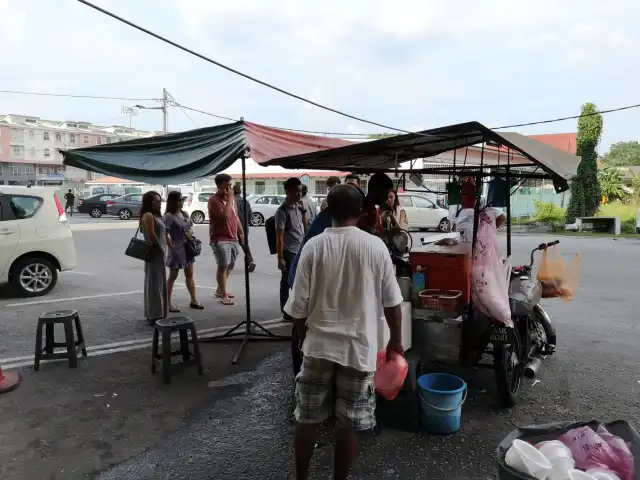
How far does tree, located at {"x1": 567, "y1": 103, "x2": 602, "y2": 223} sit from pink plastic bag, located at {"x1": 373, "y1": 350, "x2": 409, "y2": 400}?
67.3ft

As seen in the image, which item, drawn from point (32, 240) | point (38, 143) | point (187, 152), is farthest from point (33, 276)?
point (38, 143)

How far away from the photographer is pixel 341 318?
2.57 m

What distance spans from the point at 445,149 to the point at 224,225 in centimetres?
299

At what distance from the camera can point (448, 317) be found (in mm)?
3762

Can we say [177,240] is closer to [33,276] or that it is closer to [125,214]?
[33,276]

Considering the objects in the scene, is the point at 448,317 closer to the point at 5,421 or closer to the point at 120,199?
the point at 5,421

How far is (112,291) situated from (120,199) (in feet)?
63.9

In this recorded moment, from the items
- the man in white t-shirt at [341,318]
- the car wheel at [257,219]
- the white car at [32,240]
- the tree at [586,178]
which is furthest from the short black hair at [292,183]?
the tree at [586,178]

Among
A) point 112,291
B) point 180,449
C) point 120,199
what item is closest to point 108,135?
point 120,199

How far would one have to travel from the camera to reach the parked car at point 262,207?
21938 mm

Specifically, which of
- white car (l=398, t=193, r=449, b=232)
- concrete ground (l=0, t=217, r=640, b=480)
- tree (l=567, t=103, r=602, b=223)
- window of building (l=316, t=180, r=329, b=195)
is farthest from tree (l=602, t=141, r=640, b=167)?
concrete ground (l=0, t=217, r=640, b=480)

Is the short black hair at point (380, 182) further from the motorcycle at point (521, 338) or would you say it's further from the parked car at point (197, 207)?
the parked car at point (197, 207)

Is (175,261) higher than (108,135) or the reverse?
the reverse

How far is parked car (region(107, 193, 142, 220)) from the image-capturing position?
83.9 ft
